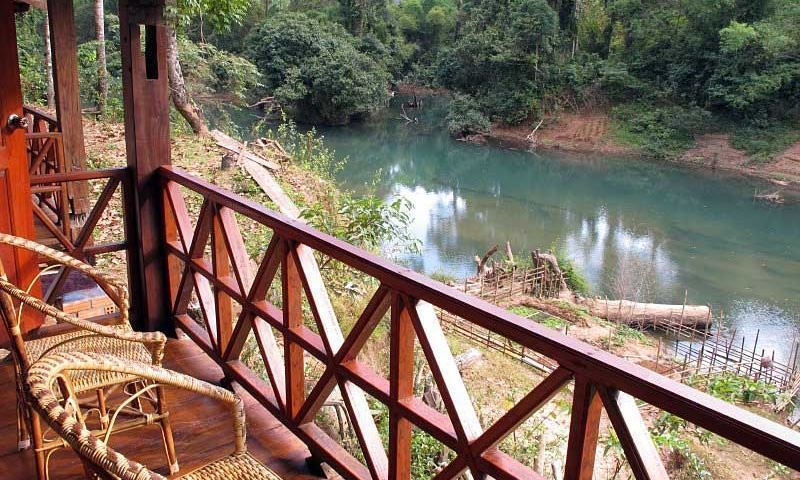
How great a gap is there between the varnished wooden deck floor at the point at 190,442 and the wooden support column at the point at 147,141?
0.61m

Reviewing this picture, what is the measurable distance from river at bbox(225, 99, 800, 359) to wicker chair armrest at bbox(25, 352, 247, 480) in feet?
32.6

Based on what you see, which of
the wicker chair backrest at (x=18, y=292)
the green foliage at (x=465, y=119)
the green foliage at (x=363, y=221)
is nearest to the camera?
the wicker chair backrest at (x=18, y=292)

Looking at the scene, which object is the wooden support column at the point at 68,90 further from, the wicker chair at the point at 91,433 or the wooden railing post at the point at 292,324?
the wicker chair at the point at 91,433

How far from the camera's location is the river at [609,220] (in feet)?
38.6

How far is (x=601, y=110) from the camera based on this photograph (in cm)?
2331

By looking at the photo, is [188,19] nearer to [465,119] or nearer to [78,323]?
[78,323]

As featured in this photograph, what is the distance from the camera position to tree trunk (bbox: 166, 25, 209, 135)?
31.2 feet

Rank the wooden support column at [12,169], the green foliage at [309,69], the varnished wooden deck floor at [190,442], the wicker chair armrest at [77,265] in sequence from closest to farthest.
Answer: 1. the wicker chair armrest at [77,265]
2. the varnished wooden deck floor at [190,442]
3. the wooden support column at [12,169]
4. the green foliage at [309,69]

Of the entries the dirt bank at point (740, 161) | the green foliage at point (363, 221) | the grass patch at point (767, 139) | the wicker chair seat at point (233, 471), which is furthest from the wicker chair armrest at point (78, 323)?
the grass patch at point (767, 139)

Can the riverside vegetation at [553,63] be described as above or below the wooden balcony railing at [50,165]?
above

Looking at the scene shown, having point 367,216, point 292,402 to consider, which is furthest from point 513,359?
point 292,402

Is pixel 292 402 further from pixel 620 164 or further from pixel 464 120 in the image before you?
pixel 464 120

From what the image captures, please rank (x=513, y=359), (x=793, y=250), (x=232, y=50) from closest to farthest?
(x=513, y=359)
(x=793, y=250)
(x=232, y=50)

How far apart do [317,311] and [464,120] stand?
2224 cm
